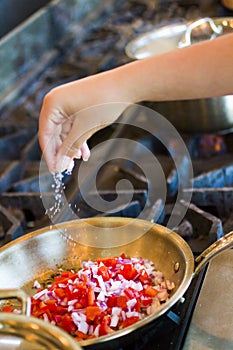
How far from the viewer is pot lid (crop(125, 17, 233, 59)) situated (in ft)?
5.07

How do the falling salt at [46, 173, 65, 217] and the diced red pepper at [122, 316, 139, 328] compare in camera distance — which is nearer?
the diced red pepper at [122, 316, 139, 328]

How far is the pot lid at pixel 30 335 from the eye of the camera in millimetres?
565

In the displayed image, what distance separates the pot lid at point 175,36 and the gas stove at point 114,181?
0.12 m

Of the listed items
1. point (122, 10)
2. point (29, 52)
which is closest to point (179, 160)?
point (29, 52)

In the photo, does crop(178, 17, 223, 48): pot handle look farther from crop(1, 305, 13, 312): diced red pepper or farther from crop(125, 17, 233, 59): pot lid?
crop(1, 305, 13, 312): diced red pepper

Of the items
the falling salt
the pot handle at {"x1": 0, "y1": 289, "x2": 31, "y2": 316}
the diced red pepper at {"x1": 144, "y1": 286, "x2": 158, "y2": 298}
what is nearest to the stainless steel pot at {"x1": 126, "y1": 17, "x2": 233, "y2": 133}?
the falling salt

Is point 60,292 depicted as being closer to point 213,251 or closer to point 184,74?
point 213,251

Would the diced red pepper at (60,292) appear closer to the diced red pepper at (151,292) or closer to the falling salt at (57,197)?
the diced red pepper at (151,292)

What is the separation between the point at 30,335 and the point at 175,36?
1207 millimetres

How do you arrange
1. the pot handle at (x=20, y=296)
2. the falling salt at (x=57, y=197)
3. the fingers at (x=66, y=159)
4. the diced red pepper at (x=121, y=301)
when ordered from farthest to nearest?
the falling salt at (x=57, y=197) < the fingers at (x=66, y=159) < the diced red pepper at (x=121, y=301) < the pot handle at (x=20, y=296)

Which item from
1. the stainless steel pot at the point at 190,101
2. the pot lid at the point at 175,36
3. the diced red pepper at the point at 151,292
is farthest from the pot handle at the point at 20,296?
the pot lid at the point at 175,36

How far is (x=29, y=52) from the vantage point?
6.11 ft

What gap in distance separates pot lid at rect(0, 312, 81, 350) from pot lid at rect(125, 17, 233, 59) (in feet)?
3.39

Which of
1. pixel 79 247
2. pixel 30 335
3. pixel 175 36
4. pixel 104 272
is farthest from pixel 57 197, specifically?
pixel 175 36
